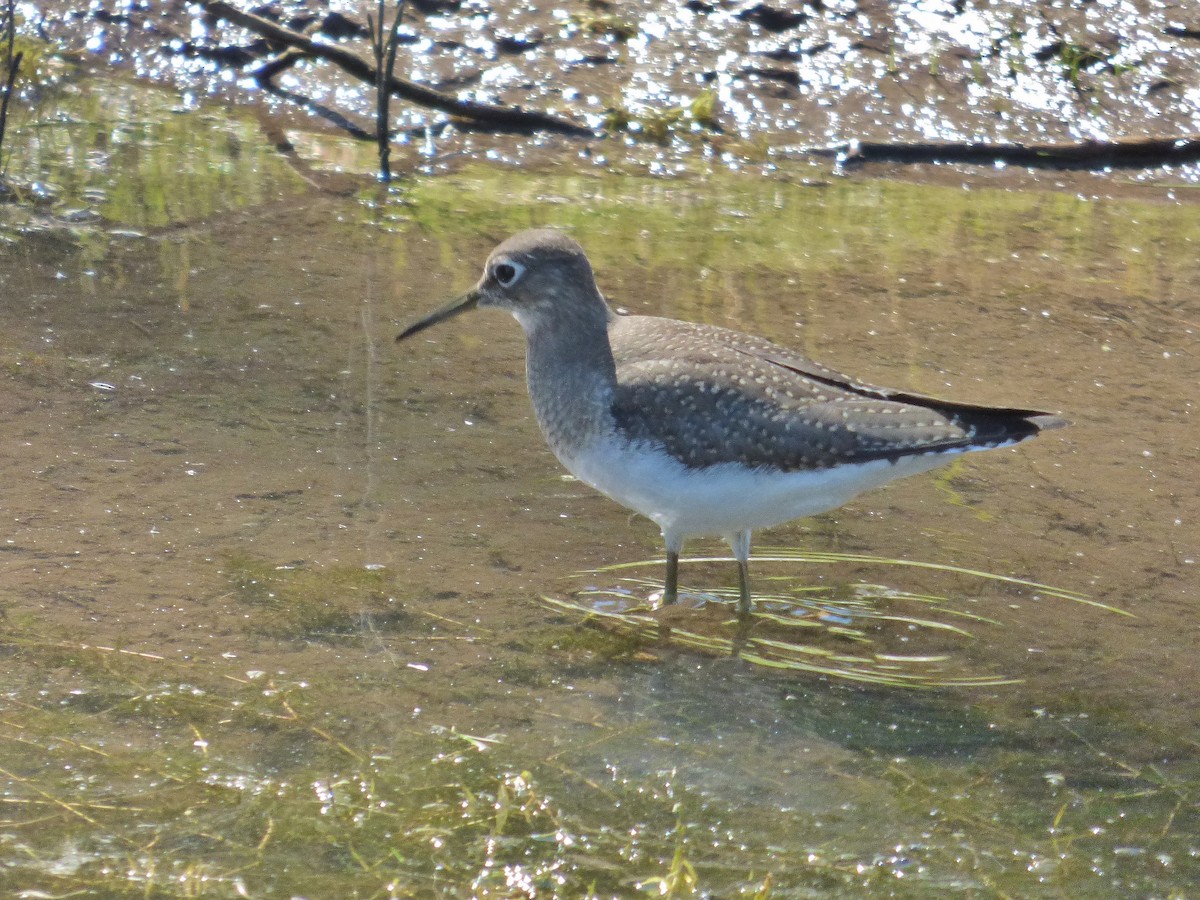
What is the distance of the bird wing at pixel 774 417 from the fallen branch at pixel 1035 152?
4.85 m

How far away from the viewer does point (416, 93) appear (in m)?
9.75

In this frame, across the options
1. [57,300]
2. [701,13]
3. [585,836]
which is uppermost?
[701,13]

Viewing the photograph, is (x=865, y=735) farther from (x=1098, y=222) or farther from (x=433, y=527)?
(x=1098, y=222)

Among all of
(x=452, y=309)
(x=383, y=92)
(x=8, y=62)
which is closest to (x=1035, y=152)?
(x=383, y=92)

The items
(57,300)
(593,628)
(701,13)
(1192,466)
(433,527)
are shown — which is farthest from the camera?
(701,13)

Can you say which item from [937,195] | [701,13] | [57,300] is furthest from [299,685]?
[701,13]

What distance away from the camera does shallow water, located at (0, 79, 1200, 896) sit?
3.90m

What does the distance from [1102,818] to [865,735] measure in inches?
29.3

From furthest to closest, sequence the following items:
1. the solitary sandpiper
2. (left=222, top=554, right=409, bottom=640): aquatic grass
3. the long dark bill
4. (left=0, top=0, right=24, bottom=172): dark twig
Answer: (left=0, top=0, right=24, bottom=172): dark twig < the long dark bill < the solitary sandpiper < (left=222, top=554, right=409, bottom=640): aquatic grass

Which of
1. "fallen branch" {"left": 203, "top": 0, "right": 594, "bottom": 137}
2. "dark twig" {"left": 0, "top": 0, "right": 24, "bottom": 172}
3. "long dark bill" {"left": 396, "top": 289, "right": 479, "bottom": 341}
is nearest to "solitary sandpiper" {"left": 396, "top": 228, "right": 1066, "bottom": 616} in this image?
"long dark bill" {"left": 396, "top": 289, "right": 479, "bottom": 341}

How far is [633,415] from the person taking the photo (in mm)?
5180

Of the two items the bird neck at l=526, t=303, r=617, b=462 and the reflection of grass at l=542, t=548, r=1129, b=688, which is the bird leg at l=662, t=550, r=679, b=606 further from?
the bird neck at l=526, t=303, r=617, b=462

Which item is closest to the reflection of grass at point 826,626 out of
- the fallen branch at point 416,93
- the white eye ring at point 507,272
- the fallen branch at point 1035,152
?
the white eye ring at point 507,272

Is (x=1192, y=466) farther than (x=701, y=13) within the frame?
No
